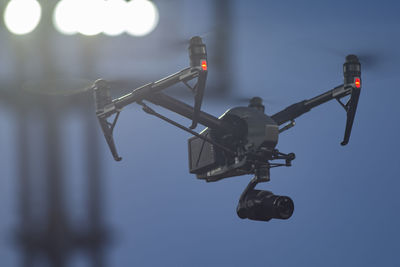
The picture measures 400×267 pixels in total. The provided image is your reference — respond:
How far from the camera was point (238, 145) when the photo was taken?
1031 cm

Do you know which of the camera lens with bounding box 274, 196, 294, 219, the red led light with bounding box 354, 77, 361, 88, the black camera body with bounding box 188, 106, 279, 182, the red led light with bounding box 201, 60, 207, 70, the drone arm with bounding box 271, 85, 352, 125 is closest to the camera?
the red led light with bounding box 201, 60, 207, 70

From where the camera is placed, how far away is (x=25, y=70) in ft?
39.6

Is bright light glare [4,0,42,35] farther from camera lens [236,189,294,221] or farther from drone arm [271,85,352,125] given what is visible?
camera lens [236,189,294,221]

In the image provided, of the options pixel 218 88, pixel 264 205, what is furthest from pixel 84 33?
pixel 264 205

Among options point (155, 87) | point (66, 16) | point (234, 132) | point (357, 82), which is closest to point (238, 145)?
point (234, 132)

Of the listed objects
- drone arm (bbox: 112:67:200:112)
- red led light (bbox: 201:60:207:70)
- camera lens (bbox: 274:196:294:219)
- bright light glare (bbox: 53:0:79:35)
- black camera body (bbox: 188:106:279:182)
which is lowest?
camera lens (bbox: 274:196:294:219)

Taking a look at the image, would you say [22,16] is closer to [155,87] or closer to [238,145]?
[155,87]

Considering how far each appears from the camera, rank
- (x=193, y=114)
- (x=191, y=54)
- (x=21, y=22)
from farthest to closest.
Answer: (x=21, y=22), (x=193, y=114), (x=191, y=54)

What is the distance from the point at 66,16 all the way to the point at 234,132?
234 cm

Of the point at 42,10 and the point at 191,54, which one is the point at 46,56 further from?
the point at 191,54

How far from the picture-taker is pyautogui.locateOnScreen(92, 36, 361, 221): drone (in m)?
10.1

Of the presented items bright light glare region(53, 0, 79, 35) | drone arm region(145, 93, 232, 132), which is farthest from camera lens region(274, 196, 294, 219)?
bright light glare region(53, 0, 79, 35)

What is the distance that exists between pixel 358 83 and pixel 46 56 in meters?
3.66

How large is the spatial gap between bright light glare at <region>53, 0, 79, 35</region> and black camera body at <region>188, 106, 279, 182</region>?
6.02 ft
